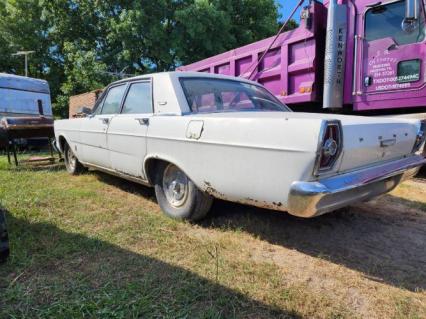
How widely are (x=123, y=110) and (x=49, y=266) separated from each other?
2143mm

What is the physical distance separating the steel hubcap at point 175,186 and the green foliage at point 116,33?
42.2ft

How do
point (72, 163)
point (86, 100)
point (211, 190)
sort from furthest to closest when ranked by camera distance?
1. point (86, 100)
2. point (72, 163)
3. point (211, 190)

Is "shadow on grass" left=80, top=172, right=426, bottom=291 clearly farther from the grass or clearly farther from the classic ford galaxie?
the classic ford galaxie

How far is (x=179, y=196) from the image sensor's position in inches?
132

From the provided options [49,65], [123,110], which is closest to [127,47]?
[49,65]

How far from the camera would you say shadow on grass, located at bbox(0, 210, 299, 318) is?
6.47 ft

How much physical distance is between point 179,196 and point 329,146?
5.36ft

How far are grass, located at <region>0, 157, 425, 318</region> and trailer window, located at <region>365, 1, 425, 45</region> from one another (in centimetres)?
354

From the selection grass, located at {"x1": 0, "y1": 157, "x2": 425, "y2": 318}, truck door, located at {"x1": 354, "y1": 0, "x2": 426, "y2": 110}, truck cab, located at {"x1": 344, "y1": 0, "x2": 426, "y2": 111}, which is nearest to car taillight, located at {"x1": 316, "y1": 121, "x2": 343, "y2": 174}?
grass, located at {"x1": 0, "y1": 157, "x2": 425, "y2": 318}

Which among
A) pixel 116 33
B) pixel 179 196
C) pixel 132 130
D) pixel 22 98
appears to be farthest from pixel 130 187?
pixel 116 33

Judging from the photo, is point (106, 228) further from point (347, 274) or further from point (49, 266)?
point (347, 274)

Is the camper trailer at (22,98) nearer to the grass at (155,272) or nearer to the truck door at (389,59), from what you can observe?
the grass at (155,272)

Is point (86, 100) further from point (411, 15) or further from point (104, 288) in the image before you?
point (104, 288)

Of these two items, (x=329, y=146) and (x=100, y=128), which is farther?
(x=100, y=128)
